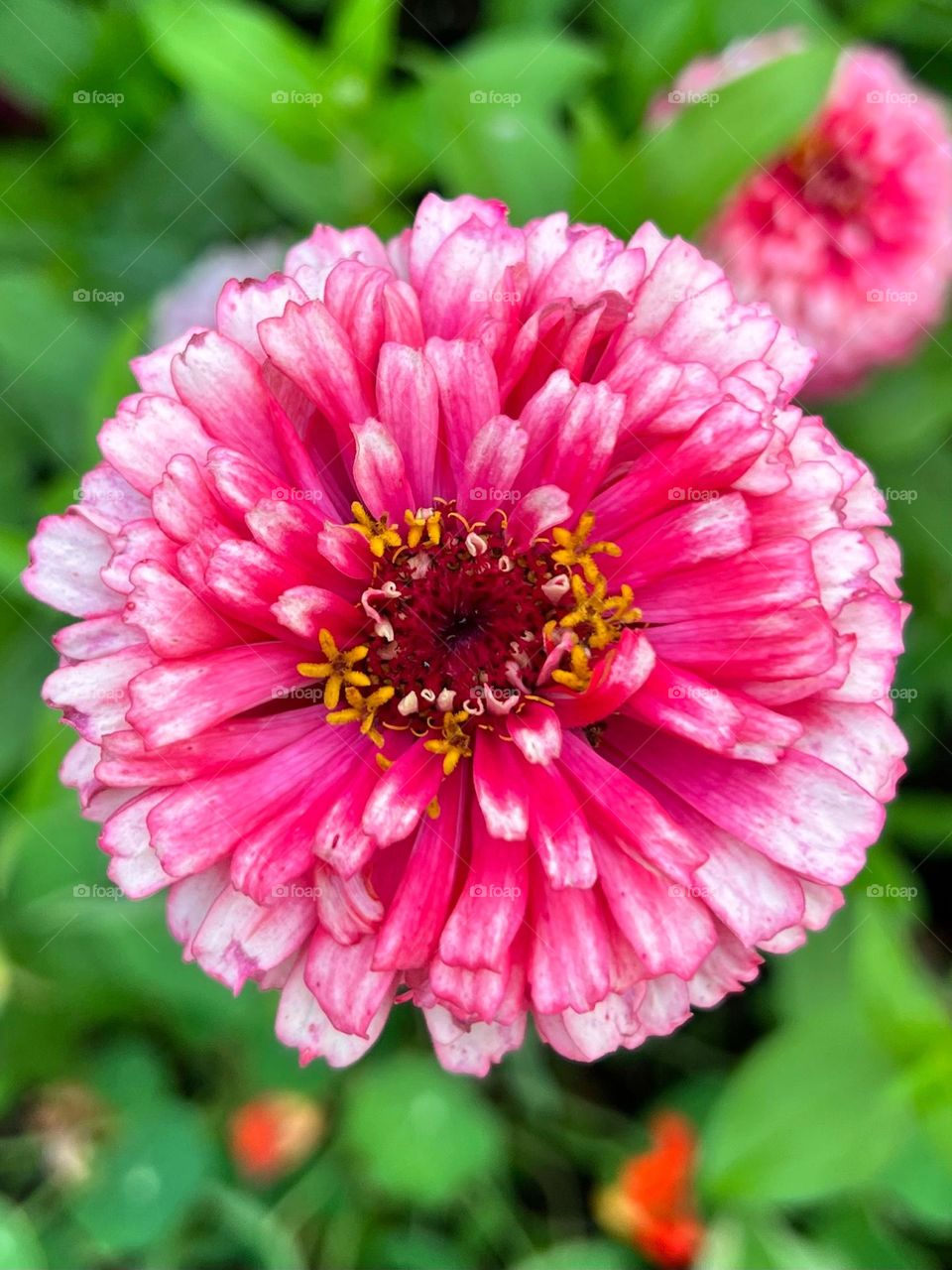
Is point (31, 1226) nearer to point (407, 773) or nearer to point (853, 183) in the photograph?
point (407, 773)

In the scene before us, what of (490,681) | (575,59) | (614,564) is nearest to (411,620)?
(490,681)

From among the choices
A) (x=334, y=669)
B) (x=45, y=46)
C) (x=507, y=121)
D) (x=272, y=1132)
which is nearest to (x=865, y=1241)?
(x=272, y=1132)

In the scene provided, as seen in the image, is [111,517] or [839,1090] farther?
[839,1090]

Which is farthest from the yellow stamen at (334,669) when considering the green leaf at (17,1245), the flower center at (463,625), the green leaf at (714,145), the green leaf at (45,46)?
the green leaf at (45,46)

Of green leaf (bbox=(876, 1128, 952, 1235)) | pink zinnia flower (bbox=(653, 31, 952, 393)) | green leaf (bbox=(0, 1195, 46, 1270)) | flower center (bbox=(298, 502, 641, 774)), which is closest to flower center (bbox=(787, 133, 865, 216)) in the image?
pink zinnia flower (bbox=(653, 31, 952, 393))

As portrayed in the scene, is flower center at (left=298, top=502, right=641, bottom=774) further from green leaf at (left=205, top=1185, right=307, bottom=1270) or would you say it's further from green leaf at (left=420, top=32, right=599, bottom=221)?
green leaf at (left=205, top=1185, right=307, bottom=1270)
